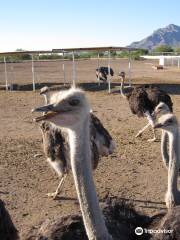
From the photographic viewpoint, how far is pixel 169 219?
3.05 metres

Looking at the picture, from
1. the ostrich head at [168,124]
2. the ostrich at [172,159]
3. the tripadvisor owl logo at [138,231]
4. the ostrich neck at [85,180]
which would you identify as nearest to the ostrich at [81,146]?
the ostrich neck at [85,180]

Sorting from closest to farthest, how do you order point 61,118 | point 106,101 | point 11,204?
point 61,118
point 11,204
point 106,101

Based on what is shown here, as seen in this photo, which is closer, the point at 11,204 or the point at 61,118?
the point at 61,118

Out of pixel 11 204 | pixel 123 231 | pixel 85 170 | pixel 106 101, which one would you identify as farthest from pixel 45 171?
pixel 106 101

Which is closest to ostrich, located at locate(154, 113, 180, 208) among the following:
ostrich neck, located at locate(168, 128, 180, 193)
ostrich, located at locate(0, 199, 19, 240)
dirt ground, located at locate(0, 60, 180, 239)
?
ostrich neck, located at locate(168, 128, 180, 193)

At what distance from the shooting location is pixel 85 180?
2.60 meters

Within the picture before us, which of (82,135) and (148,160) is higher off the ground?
(82,135)

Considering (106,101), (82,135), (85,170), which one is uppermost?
(82,135)

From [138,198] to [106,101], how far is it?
755 centimetres

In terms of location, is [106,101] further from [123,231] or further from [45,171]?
[123,231]

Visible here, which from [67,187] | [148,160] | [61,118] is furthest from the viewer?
[148,160]

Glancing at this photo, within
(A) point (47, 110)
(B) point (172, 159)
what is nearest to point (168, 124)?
(B) point (172, 159)

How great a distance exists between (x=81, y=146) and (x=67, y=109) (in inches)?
8.0

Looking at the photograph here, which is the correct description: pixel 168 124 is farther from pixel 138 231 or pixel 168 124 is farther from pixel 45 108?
pixel 45 108
